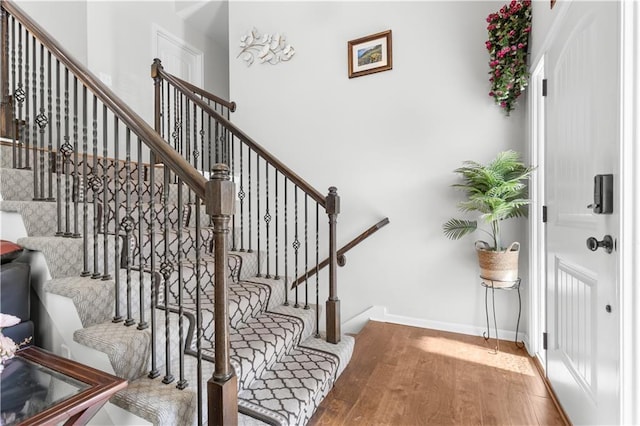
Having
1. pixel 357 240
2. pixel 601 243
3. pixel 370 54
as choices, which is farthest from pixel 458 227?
pixel 370 54

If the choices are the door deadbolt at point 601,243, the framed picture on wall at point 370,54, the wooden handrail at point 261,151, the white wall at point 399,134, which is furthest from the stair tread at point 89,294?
the framed picture on wall at point 370,54

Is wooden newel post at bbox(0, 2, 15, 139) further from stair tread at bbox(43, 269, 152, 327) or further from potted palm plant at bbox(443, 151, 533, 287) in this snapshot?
potted palm plant at bbox(443, 151, 533, 287)

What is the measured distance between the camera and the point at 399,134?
277 cm

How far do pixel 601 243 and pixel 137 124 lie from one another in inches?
71.7

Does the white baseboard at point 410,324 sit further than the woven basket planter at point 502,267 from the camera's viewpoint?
Yes

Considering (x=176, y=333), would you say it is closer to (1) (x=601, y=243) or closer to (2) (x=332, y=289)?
(2) (x=332, y=289)

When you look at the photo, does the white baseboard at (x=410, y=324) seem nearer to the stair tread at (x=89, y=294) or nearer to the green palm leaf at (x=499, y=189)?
the green palm leaf at (x=499, y=189)

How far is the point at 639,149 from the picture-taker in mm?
1019

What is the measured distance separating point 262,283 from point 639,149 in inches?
74.8

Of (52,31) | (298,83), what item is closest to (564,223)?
(298,83)

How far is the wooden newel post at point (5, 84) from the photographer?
187cm

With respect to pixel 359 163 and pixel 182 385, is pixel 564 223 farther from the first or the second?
pixel 182 385

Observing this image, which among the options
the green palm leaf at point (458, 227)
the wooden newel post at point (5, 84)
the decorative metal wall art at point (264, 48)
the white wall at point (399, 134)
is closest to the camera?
the wooden newel post at point (5, 84)

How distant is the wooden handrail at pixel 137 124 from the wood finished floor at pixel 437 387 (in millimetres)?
1293
